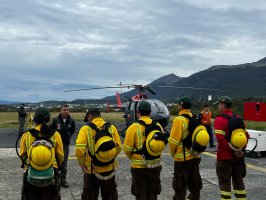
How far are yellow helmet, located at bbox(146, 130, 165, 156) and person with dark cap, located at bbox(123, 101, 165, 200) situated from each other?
0.04m

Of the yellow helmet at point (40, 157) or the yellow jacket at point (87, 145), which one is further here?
the yellow jacket at point (87, 145)

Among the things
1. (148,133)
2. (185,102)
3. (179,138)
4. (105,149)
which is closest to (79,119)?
(185,102)

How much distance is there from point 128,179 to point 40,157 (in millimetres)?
A: 5091

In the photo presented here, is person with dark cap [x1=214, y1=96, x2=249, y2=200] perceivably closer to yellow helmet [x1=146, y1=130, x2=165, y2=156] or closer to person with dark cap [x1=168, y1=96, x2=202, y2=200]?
person with dark cap [x1=168, y1=96, x2=202, y2=200]

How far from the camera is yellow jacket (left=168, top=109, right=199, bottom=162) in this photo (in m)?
6.45

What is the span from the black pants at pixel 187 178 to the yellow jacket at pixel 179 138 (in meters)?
0.11

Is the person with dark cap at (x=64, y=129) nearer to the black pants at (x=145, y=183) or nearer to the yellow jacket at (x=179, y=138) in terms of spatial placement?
the black pants at (x=145, y=183)

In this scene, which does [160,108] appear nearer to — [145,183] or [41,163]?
[145,183]

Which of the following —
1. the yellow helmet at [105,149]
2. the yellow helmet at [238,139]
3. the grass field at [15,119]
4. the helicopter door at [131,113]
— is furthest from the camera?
the grass field at [15,119]

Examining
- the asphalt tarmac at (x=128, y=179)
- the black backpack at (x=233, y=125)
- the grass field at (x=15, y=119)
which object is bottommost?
the asphalt tarmac at (x=128, y=179)

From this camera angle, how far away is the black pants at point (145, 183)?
20.0 feet

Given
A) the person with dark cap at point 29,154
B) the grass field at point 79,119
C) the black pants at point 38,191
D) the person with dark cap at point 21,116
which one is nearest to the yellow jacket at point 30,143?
the person with dark cap at point 29,154

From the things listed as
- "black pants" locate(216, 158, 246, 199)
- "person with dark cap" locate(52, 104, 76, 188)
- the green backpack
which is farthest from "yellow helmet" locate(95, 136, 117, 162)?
"person with dark cap" locate(52, 104, 76, 188)

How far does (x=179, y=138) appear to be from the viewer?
6.45 metres
